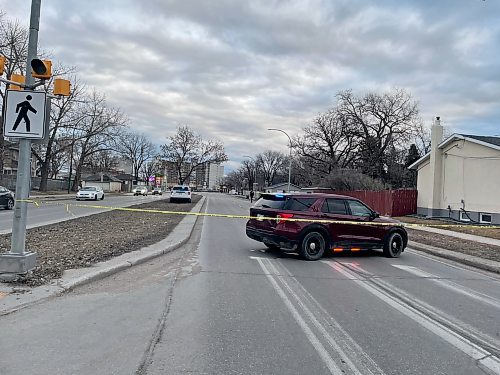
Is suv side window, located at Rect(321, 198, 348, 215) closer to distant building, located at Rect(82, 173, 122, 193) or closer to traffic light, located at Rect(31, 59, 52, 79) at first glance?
traffic light, located at Rect(31, 59, 52, 79)

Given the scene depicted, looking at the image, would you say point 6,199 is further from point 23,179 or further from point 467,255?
point 467,255

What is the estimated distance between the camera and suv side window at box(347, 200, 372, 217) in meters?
11.9

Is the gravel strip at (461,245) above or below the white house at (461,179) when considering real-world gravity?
below

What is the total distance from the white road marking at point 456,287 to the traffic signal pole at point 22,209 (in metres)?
7.37

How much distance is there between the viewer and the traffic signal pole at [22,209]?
6828 mm

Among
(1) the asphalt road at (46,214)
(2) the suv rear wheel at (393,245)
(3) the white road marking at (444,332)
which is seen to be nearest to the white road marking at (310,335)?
(3) the white road marking at (444,332)

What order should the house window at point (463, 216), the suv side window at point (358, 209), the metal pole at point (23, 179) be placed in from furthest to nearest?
the house window at point (463, 216) → the suv side window at point (358, 209) → the metal pole at point (23, 179)

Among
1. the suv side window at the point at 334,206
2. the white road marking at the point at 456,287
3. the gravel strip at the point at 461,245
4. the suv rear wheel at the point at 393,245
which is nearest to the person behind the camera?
the white road marking at the point at 456,287

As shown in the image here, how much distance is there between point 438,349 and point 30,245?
8996mm

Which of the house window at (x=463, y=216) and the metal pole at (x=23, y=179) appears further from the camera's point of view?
the house window at (x=463, y=216)

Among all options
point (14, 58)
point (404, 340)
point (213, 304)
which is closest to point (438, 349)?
point (404, 340)

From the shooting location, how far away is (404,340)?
5.15 metres

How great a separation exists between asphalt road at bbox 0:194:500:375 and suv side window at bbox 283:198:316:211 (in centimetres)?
230

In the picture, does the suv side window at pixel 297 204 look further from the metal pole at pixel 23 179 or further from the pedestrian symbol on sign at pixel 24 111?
the pedestrian symbol on sign at pixel 24 111
